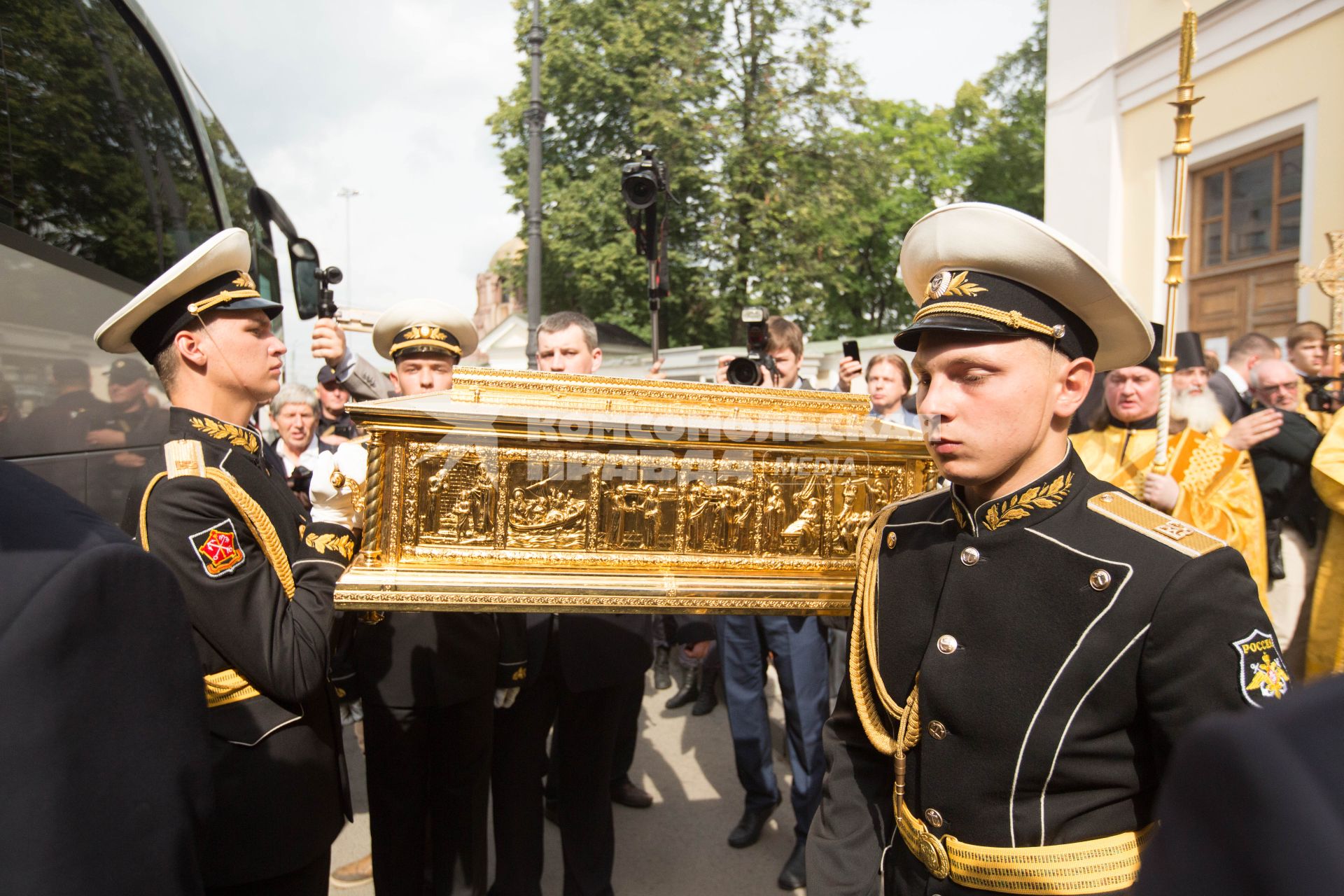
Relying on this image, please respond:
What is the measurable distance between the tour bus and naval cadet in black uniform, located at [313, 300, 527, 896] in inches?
41.2

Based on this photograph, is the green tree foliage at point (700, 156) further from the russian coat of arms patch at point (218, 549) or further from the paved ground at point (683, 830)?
the russian coat of arms patch at point (218, 549)

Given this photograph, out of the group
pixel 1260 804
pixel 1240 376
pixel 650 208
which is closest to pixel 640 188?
pixel 650 208

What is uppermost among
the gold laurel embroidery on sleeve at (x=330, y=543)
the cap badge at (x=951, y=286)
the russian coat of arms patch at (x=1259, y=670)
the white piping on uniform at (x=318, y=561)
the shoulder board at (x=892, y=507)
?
the cap badge at (x=951, y=286)

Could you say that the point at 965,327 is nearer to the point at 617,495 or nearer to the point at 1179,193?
the point at 617,495

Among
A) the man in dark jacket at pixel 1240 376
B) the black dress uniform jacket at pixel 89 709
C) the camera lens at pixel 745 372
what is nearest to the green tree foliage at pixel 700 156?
the man in dark jacket at pixel 1240 376

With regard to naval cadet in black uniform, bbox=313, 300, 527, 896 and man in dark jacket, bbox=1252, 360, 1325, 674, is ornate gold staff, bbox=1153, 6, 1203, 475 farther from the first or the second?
naval cadet in black uniform, bbox=313, 300, 527, 896

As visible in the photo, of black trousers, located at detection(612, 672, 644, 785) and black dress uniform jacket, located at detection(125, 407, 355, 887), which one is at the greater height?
black dress uniform jacket, located at detection(125, 407, 355, 887)

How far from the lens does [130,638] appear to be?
76cm

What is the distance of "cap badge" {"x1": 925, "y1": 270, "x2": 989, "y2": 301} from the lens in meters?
1.49

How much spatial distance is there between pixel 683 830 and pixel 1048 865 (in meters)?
3.00

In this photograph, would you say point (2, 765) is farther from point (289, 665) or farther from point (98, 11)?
point (98, 11)

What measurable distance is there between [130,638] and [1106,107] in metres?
12.6

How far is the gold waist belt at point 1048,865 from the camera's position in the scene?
4.30ft

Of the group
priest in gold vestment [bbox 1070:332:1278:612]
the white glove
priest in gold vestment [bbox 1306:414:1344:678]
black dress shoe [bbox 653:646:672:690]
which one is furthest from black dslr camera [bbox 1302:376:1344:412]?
the white glove
